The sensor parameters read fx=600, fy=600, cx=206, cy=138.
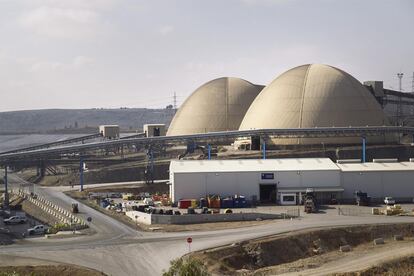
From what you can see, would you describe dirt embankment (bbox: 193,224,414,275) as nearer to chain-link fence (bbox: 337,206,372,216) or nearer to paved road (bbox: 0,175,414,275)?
paved road (bbox: 0,175,414,275)

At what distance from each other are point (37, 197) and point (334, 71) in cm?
3907

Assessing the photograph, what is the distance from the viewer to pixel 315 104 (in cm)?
6875

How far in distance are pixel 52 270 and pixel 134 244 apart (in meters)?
5.36

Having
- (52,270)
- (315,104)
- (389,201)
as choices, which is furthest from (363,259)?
(315,104)

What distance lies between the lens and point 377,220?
36344mm

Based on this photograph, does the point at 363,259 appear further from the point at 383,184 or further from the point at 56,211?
the point at 56,211

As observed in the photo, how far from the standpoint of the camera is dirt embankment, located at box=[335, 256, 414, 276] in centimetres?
2559

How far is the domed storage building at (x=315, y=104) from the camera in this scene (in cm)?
6762

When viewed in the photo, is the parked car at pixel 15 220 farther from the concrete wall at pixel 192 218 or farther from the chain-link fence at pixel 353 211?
the chain-link fence at pixel 353 211

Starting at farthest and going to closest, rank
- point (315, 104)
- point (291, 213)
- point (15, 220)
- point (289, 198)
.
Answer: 1. point (315, 104)
2. point (289, 198)
3. point (15, 220)
4. point (291, 213)

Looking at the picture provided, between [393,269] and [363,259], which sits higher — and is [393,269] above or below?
below

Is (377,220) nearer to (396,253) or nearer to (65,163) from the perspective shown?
(396,253)

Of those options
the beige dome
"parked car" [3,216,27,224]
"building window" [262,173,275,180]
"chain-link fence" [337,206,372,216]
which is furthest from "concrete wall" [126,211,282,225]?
the beige dome

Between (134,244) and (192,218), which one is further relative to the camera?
(192,218)
